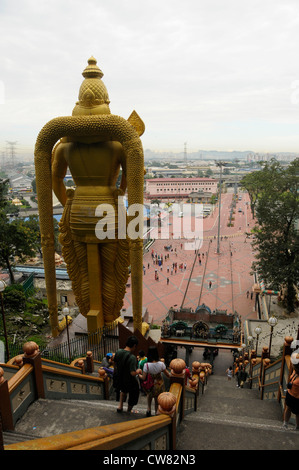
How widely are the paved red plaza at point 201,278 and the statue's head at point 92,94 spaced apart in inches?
416

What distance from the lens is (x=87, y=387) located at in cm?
534

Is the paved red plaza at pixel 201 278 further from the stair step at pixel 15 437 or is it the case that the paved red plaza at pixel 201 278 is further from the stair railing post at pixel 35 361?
the stair step at pixel 15 437

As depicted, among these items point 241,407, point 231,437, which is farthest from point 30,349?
point 241,407

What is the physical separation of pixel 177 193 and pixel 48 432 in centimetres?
6825

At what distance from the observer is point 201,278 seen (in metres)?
21.6

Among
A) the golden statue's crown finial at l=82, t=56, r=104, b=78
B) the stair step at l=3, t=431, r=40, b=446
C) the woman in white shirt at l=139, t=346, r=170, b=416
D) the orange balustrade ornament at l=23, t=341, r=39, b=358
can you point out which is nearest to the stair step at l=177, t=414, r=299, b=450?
the woman in white shirt at l=139, t=346, r=170, b=416

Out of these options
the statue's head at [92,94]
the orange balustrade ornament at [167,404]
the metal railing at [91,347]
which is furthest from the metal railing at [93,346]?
the statue's head at [92,94]

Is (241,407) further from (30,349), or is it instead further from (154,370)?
(30,349)

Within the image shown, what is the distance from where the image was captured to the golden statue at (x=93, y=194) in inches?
298

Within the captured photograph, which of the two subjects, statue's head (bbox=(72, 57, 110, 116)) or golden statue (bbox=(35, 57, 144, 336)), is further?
statue's head (bbox=(72, 57, 110, 116))

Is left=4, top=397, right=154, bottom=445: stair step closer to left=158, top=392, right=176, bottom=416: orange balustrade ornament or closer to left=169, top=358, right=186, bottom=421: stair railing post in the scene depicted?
left=169, top=358, right=186, bottom=421: stair railing post

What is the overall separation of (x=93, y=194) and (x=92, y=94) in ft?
7.85

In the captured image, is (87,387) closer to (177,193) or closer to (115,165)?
(115,165)

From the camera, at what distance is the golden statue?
7562mm
